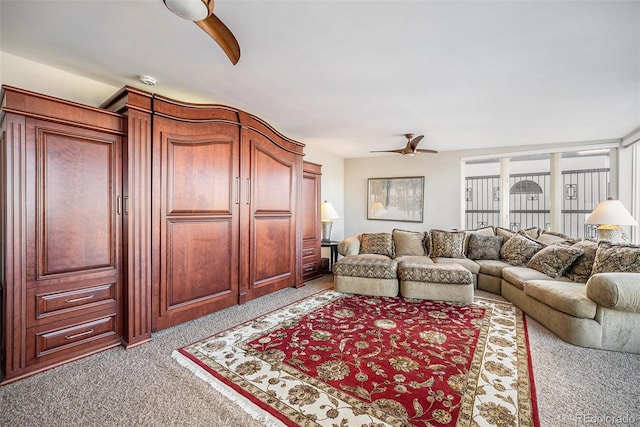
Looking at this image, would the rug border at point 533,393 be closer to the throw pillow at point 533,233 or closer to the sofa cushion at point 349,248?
the throw pillow at point 533,233

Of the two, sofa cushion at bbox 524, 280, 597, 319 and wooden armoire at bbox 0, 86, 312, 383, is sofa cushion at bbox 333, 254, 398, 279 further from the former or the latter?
sofa cushion at bbox 524, 280, 597, 319

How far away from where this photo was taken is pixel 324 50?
2.20 metres

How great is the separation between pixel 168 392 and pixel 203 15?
2.22 metres

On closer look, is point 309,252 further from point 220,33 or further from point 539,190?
point 539,190

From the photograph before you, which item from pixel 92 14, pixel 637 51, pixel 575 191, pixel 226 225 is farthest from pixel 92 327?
pixel 575 191

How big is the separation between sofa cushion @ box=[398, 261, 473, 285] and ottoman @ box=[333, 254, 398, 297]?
0.16 m

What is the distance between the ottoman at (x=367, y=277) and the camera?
3736mm

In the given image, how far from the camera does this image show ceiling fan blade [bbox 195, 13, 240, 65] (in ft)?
5.11

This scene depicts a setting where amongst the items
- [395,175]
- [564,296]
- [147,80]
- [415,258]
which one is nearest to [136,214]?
[147,80]

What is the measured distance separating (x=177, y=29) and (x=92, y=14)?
50 centimetres

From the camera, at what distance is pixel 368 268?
12.5 feet

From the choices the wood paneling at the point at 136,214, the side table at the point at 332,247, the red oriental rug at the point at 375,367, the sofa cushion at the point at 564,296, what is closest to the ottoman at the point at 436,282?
the red oriental rug at the point at 375,367

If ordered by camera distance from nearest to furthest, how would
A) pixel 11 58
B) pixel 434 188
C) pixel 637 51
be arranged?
1. pixel 637 51
2. pixel 11 58
3. pixel 434 188

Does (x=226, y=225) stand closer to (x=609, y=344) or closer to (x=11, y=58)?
(x=11, y=58)
